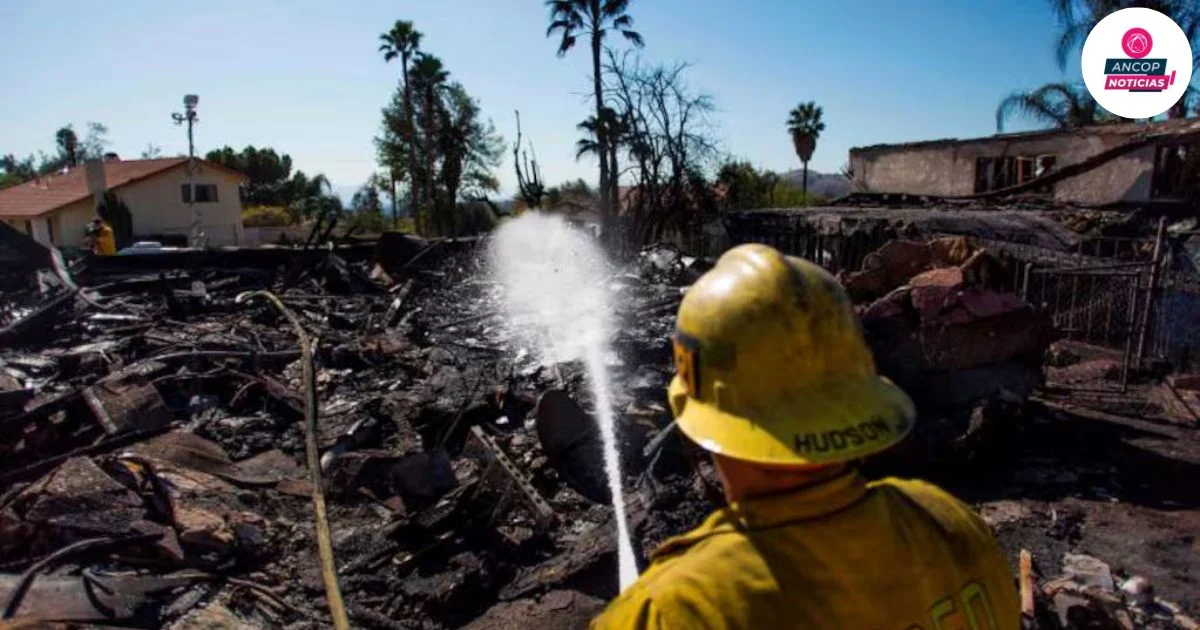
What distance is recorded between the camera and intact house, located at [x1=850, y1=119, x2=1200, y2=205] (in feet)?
53.5

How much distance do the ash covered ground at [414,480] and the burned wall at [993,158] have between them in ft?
31.5

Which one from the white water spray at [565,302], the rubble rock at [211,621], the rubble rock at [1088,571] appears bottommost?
the rubble rock at [1088,571]

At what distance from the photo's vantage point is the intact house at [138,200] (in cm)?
3019

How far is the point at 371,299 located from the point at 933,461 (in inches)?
423

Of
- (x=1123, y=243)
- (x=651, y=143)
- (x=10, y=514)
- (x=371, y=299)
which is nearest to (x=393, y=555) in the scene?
(x=10, y=514)

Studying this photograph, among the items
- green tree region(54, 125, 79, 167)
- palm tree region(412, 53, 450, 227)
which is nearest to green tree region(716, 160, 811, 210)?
palm tree region(412, 53, 450, 227)

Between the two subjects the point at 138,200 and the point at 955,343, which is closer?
the point at 955,343

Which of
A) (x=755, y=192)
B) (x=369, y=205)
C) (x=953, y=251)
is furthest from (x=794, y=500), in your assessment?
(x=369, y=205)

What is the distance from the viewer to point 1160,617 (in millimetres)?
4426

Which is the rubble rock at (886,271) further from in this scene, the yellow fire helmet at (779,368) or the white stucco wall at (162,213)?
the white stucco wall at (162,213)

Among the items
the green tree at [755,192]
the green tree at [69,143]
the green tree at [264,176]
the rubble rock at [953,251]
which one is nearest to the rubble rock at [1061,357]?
the rubble rock at [953,251]

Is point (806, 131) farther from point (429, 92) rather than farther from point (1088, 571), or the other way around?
point (1088, 571)

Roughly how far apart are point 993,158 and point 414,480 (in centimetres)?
2097

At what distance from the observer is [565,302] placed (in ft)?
40.7
